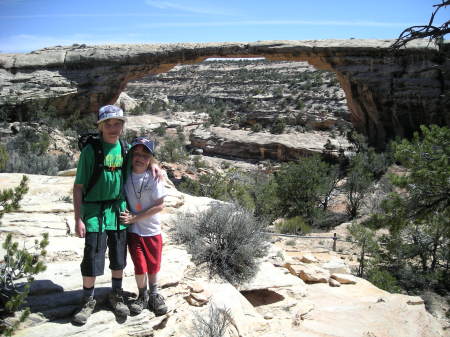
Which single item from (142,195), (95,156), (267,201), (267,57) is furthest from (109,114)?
(267,57)

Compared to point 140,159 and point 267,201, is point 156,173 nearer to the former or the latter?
point 140,159

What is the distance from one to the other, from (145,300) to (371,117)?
57.3ft

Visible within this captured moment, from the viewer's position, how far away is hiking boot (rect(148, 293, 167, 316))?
8.76ft

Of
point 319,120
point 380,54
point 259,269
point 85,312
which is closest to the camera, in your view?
point 85,312

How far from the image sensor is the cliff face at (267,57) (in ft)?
53.0

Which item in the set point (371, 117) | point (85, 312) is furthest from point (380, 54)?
point (85, 312)

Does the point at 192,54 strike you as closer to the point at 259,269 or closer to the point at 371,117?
the point at 371,117

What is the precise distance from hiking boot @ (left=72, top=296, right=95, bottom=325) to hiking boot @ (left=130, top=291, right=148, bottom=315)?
27 centimetres

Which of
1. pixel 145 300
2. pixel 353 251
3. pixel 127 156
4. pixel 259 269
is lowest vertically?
pixel 353 251

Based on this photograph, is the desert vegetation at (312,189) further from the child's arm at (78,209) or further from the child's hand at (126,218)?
the child's arm at (78,209)

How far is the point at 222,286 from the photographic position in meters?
3.41

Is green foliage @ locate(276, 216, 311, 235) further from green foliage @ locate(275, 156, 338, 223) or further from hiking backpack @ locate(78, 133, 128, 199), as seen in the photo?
hiking backpack @ locate(78, 133, 128, 199)

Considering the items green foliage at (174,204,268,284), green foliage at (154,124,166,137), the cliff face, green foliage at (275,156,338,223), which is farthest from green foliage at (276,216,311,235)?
green foliage at (154,124,166,137)

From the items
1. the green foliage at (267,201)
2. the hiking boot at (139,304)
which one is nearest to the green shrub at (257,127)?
the green foliage at (267,201)
